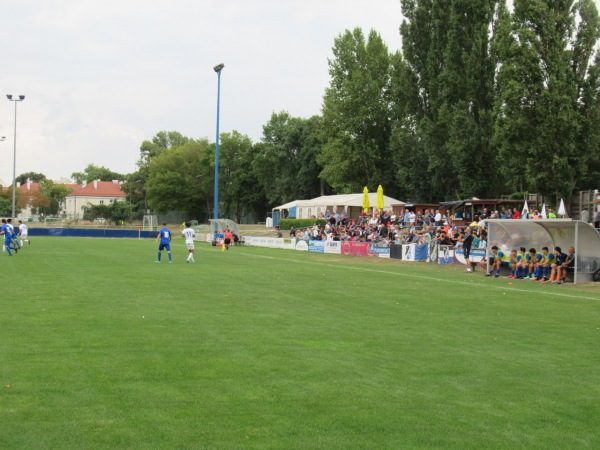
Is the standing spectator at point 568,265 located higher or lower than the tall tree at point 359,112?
lower

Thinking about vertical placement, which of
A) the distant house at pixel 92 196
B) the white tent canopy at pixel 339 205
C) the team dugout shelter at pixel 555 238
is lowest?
the team dugout shelter at pixel 555 238

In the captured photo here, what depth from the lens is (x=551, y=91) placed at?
129 ft

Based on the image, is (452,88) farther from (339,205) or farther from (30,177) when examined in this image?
(30,177)

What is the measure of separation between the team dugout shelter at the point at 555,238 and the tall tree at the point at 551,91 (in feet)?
37.4

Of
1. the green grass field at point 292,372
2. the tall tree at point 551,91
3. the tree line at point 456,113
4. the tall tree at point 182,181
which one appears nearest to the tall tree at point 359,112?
the tree line at point 456,113

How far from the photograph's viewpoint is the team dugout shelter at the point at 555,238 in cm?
2523

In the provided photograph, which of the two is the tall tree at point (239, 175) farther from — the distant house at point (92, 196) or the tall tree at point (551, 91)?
the tall tree at point (551, 91)

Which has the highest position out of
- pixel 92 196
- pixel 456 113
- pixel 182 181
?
pixel 456 113

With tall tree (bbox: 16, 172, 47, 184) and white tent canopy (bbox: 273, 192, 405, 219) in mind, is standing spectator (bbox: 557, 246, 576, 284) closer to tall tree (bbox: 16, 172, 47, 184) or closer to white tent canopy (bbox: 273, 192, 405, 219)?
white tent canopy (bbox: 273, 192, 405, 219)

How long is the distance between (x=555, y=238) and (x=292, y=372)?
2151cm

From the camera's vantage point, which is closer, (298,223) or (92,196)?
(298,223)

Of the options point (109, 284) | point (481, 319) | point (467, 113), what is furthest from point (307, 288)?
point (467, 113)

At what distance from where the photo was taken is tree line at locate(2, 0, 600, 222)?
39625 millimetres

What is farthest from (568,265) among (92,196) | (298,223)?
(92,196)
